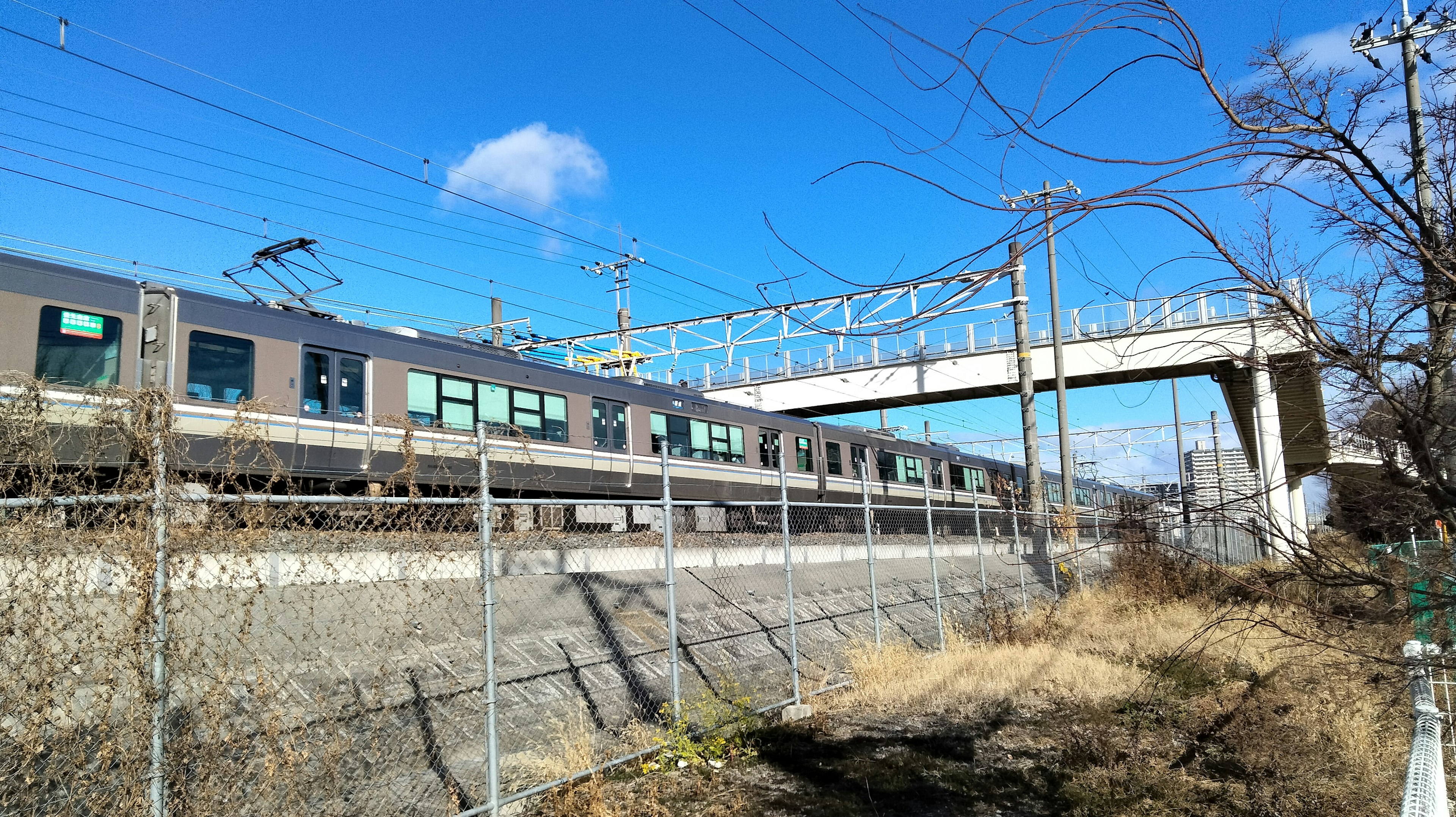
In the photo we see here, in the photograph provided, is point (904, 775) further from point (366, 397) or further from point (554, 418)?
point (554, 418)

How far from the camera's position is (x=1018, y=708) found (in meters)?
8.41

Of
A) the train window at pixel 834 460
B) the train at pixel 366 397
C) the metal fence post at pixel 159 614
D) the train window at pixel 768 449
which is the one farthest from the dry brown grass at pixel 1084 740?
the train window at pixel 834 460

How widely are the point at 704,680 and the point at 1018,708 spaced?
2.93 metres

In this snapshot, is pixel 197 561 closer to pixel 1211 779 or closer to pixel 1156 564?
pixel 1211 779

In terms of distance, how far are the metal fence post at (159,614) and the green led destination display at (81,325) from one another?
334 inches

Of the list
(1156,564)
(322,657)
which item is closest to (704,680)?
(322,657)

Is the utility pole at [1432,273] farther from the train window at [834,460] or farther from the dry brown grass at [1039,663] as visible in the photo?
the train window at [834,460]

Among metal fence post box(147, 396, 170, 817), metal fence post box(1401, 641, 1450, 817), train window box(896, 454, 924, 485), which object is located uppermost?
train window box(896, 454, 924, 485)

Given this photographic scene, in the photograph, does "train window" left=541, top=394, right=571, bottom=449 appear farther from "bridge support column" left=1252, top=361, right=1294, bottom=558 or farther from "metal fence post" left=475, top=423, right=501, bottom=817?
"bridge support column" left=1252, top=361, right=1294, bottom=558

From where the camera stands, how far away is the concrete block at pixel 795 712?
7.88 metres

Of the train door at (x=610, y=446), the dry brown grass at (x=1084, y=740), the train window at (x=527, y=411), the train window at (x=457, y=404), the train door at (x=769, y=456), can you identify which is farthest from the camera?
the train door at (x=769, y=456)

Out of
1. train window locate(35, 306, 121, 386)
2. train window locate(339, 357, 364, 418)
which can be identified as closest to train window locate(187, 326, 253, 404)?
train window locate(35, 306, 121, 386)

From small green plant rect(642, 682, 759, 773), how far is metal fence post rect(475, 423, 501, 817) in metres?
1.47

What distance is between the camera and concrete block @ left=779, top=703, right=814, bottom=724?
788 centimetres
